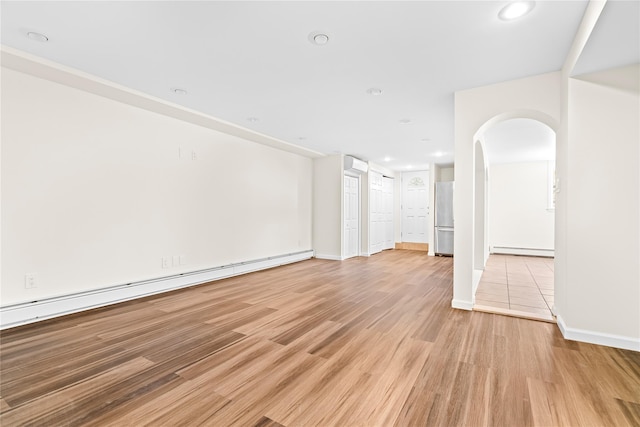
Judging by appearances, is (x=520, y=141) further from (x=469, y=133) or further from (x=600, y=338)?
(x=600, y=338)

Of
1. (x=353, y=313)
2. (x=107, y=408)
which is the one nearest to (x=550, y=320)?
(x=353, y=313)

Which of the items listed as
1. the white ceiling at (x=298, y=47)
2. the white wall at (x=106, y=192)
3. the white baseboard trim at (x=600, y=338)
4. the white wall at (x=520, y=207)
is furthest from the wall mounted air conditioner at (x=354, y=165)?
the white baseboard trim at (x=600, y=338)

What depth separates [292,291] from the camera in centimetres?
399

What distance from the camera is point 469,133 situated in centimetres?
317

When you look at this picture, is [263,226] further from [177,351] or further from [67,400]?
[67,400]

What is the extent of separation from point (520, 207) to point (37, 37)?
9609 mm

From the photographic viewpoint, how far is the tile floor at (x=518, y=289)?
3.18 metres

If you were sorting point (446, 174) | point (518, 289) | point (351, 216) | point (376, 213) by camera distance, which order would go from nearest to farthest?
point (518, 289), point (351, 216), point (376, 213), point (446, 174)

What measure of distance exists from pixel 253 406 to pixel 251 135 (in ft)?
14.0

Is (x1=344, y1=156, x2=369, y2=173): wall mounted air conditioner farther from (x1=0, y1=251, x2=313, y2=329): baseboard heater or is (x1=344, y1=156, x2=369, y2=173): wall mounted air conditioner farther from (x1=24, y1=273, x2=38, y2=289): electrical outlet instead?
(x1=24, y1=273, x2=38, y2=289): electrical outlet

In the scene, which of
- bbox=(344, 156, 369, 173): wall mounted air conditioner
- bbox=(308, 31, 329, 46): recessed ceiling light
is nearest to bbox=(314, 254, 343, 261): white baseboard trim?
bbox=(344, 156, 369, 173): wall mounted air conditioner

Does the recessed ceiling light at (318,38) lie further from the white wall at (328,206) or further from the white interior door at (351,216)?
the white interior door at (351,216)

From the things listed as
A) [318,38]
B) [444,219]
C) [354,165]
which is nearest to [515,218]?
[444,219]

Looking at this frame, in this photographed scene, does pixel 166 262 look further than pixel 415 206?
No
